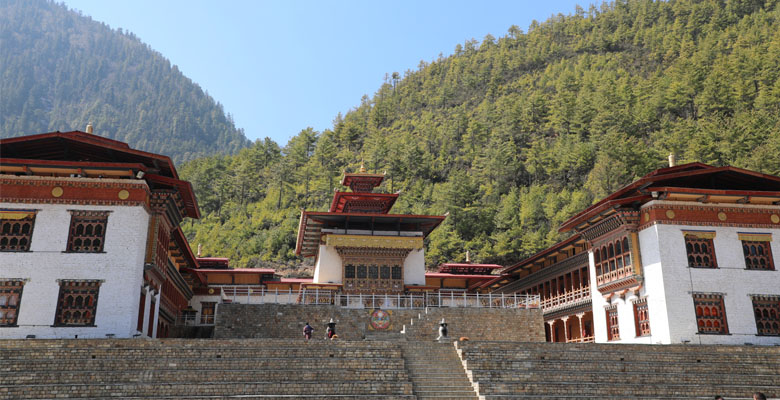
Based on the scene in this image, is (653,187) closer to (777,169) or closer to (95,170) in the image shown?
(95,170)

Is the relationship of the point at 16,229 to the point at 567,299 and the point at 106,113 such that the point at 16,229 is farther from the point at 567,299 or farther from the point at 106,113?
the point at 106,113

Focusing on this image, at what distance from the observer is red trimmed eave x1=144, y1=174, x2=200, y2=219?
2153 cm

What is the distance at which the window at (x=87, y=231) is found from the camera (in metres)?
20.5

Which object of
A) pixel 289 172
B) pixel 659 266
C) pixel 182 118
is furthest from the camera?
pixel 182 118

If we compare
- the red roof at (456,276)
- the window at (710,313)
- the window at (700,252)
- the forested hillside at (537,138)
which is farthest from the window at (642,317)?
the forested hillside at (537,138)

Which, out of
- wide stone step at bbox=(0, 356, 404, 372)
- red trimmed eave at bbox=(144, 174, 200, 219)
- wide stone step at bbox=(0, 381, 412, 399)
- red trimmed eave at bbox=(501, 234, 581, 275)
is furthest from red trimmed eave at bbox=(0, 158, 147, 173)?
red trimmed eave at bbox=(501, 234, 581, 275)

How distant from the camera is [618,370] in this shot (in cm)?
1720

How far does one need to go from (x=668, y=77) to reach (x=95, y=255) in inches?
2799

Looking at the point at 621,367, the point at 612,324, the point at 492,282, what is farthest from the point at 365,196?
the point at 621,367

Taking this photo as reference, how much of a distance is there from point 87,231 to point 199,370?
27.8 feet

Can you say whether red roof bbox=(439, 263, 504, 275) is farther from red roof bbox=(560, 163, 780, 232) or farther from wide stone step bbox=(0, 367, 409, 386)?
wide stone step bbox=(0, 367, 409, 386)

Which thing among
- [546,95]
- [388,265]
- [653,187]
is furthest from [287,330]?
[546,95]

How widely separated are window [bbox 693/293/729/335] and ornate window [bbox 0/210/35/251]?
79.1 feet

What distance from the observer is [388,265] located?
3156 centimetres
